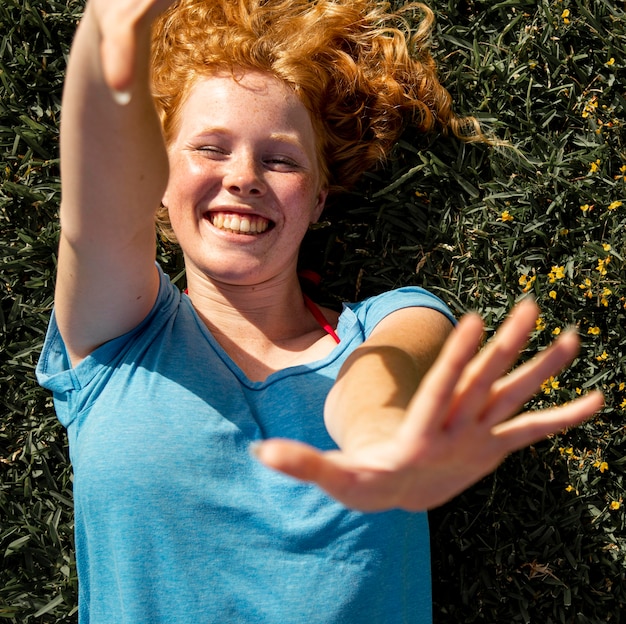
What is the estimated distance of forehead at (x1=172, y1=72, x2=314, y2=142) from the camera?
2.22m

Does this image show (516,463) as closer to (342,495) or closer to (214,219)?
(214,219)

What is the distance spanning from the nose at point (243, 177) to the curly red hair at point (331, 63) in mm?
301

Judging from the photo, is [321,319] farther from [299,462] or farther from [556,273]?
[299,462]

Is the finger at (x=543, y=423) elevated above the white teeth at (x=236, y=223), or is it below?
above

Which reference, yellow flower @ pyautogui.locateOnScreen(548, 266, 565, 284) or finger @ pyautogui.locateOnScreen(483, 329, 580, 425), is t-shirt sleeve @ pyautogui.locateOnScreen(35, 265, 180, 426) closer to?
finger @ pyautogui.locateOnScreen(483, 329, 580, 425)

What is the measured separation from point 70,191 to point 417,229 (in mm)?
1499

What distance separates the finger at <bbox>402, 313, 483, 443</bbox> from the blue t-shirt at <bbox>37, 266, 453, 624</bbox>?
92 cm

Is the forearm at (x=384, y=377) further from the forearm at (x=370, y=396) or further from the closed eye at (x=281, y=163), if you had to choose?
the closed eye at (x=281, y=163)

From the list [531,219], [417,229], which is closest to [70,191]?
[417,229]

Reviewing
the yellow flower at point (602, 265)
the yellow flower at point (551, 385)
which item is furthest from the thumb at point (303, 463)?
the yellow flower at point (602, 265)

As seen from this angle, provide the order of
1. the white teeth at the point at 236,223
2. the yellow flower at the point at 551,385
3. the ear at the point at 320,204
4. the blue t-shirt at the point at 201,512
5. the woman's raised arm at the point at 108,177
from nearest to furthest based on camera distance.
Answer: the woman's raised arm at the point at 108,177 < the blue t-shirt at the point at 201,512 < the white teeth at the point at 236,223 < the ear at the point at 320,204 < the yellow flower at the point at 551,385

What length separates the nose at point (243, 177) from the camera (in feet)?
7.14

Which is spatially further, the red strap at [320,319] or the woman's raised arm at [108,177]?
the red strap at [320,319]

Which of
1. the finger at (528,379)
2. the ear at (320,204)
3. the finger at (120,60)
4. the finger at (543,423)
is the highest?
the finger at (120,60)
